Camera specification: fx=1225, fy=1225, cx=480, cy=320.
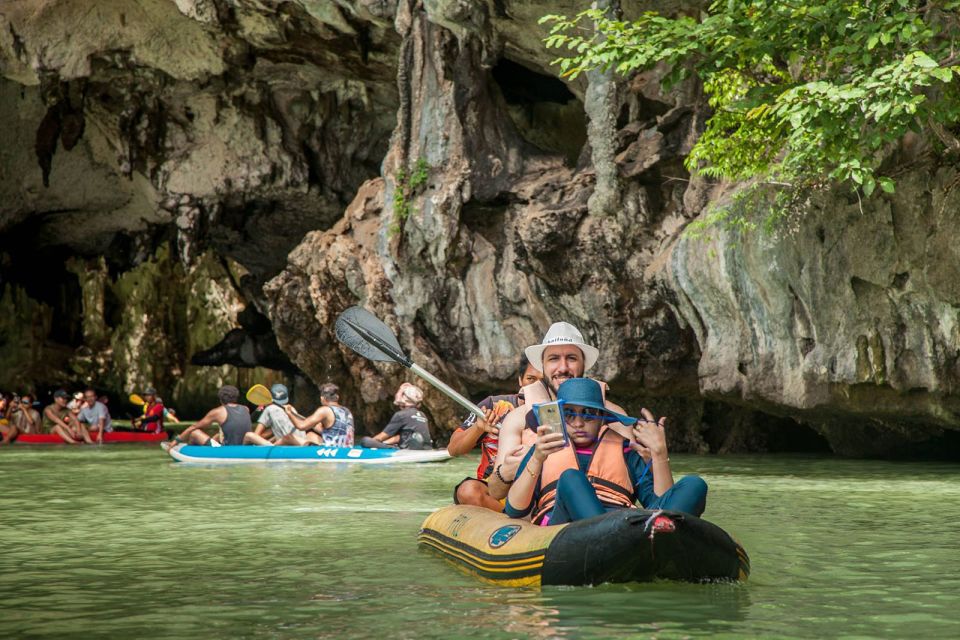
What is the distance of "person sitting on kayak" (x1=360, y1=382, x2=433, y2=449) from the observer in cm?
1652

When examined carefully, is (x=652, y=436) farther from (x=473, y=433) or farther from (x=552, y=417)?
(x=473, y=433)

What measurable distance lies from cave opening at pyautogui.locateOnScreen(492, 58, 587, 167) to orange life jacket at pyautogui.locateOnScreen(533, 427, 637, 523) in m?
17.6

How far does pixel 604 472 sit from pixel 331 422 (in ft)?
37.8

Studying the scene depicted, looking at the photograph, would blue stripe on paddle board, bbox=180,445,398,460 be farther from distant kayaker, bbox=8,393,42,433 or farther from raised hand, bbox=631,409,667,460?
raised hand, bbox=631,409,667,460

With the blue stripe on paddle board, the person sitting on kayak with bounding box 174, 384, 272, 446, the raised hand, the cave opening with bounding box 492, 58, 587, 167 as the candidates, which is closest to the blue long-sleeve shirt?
the raised hand

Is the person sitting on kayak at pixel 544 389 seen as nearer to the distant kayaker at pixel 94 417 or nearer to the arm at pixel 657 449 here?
the arm at pixel 657 449

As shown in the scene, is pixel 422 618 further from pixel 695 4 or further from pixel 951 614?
pixel 695 4

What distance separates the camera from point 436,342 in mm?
20719

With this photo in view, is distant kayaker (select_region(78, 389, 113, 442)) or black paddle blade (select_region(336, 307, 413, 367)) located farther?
distant kayaker (select_region(78, 389, 113, 442))

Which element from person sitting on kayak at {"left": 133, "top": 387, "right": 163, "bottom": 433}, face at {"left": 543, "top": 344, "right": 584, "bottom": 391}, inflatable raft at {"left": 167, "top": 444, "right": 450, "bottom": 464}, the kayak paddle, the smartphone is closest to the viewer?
the smartphone

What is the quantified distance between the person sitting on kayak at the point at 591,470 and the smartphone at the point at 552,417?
15mm

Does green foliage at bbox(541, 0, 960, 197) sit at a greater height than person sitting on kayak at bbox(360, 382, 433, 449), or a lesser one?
greater

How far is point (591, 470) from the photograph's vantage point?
20.1ft

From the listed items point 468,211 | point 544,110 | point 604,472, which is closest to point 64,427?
point 468,211
